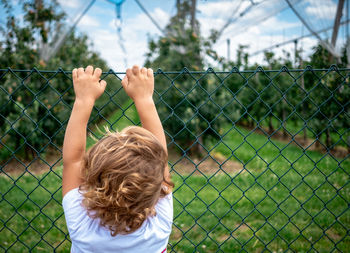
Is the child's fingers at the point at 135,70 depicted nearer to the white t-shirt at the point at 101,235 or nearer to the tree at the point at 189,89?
the white t-shirt at the point at 101,235

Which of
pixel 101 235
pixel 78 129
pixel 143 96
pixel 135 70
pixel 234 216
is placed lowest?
pixel 234 216

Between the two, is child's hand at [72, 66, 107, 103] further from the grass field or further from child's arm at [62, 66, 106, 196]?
the grass field

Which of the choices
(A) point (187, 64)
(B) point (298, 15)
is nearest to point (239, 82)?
(B) point (298, 15)

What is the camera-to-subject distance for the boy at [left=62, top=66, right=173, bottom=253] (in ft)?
2.91

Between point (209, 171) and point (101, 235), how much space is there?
3813mm

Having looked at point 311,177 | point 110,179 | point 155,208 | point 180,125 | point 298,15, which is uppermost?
point 298,15

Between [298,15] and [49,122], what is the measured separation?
536 cm

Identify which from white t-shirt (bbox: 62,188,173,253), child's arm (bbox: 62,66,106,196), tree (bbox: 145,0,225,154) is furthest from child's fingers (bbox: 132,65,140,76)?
tree (bbox: 145,0,225,154)

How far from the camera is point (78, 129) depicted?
1.04 meters

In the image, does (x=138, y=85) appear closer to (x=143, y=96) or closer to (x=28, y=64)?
(x=143, y=96)

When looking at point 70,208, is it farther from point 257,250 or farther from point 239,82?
point 239,82

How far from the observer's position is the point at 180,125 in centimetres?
498

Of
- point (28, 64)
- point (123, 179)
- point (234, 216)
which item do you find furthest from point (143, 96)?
point (28, 64)

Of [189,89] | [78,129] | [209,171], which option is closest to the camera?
[78,129]
